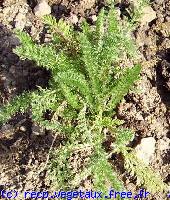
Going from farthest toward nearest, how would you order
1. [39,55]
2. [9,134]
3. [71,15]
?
[71,15]
[9,134]
[39,55]

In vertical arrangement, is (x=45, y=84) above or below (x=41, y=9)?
below

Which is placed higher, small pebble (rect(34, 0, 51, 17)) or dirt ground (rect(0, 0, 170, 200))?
small pebble (rect(34, 0, 51, 17))

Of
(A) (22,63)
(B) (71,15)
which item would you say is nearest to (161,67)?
(B) (71,15)

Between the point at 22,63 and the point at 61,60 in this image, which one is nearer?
the point at 61,60

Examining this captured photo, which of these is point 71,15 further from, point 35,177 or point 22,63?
point 35,177

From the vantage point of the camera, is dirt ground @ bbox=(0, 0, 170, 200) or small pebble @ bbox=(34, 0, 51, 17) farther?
small pebble @ bbox=(34, 0, 51, 17)

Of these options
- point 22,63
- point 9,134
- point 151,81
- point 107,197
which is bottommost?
point 107,197

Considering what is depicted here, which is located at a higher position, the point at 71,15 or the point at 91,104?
the point at 71,15

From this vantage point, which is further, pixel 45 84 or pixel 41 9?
pixel 41 9
